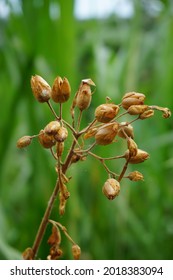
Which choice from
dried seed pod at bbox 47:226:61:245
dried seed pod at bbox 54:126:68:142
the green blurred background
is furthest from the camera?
the green blurred background

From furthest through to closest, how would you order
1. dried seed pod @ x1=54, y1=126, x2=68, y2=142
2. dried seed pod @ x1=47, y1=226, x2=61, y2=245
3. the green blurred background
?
1. the green blurred background
2. dried seed pod @ x1=47, y1=226, x2=61, y2=245
3. dried seed pod @ x1=54, y1=126, x2=68, y2=142

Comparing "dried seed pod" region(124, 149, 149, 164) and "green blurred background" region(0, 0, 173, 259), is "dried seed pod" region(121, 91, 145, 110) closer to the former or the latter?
"dried seed pod" region(124, 149, 149, 164)

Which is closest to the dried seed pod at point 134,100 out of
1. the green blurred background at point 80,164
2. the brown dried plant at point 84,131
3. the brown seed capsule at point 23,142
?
the brown dried plant at point 84,131

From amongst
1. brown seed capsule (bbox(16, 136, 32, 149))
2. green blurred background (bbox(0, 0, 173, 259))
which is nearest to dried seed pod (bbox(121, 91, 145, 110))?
brown seed capsule (bbox(16, 136, 32, 149))

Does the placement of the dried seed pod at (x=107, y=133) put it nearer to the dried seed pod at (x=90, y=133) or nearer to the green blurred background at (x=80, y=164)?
the dried seed pod at (x=90, y=133)

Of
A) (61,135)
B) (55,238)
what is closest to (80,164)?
(55,238)

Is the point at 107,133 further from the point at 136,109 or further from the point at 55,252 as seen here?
the point at 55,252
